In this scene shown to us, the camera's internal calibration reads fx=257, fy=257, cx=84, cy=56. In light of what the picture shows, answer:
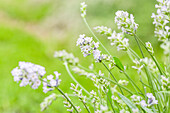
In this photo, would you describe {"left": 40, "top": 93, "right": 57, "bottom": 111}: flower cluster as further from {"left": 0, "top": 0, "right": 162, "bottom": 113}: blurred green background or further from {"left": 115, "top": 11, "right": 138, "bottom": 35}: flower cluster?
{"left": 0, "top": 0, "right": 162, "bottom": 113}: blurred green background

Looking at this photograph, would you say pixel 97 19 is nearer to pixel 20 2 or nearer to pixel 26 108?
pixel 26 108

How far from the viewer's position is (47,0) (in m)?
6.00

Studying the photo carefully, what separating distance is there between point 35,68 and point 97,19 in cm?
306

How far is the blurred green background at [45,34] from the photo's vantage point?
8.34 ft

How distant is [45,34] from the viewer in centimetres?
498

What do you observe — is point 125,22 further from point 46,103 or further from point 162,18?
point 46,103

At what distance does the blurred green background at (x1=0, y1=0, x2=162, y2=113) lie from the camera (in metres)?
2.54

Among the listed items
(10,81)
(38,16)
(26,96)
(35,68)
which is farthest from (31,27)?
(35,68)

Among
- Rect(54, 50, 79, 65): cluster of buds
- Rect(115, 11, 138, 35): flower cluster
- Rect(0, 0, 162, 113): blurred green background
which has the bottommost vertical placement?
Rect(54, 50, 79, 65): cluster of buds

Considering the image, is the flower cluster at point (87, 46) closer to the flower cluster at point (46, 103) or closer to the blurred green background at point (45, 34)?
the flower cluster at point (46, 103)

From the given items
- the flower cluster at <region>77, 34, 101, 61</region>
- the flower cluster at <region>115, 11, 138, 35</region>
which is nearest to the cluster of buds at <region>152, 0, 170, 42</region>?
the flower cluster at <region>115, 11, 138, 35</region>

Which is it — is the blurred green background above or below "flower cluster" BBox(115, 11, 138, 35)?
above

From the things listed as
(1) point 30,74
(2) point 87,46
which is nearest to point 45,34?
(2) point 87,46

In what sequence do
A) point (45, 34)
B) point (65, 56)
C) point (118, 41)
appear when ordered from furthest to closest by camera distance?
point (45, 34) < point (118, 41) < point (65, 56)
